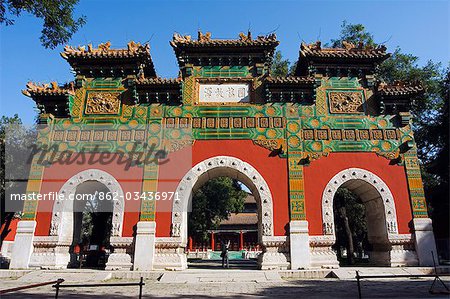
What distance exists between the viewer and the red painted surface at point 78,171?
12016 mm

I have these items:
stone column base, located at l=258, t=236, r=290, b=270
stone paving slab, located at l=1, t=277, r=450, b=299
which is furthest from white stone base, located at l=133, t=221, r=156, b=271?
stone column base, located at l=258, t=236, r=290, b=270

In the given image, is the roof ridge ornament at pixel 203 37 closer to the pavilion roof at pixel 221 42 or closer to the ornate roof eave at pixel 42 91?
the pavilion roof at pixel 221 42

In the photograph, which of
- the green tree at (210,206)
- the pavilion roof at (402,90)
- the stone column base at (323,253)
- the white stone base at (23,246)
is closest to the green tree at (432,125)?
the pavilion roof at (402,90)

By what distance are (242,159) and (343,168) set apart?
393 centimetres

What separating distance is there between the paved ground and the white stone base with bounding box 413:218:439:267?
2145 millimetres

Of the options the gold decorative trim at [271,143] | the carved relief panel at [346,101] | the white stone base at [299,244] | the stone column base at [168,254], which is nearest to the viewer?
the white stone base at [299,244]

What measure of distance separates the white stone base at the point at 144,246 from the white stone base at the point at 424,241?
9.48 meters

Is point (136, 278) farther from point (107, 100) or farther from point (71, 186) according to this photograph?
point (107, 100)

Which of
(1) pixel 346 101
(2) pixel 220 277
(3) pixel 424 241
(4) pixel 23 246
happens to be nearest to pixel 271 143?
(1) pixel 346 101

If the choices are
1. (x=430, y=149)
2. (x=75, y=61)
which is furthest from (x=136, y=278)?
(x=430, y=149)

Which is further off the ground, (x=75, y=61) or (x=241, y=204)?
(x=75, y=61)

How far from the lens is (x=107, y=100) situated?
1355 cm

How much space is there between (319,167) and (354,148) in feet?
5.34

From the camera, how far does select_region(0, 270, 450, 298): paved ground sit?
289 inches
